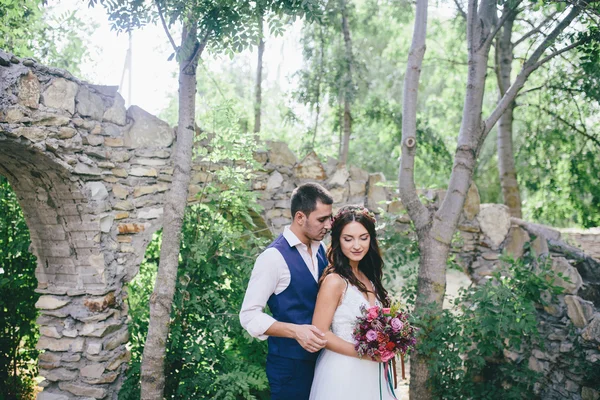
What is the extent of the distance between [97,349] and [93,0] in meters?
2.86

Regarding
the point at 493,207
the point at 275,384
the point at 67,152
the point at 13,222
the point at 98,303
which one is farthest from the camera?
the point at 493,207

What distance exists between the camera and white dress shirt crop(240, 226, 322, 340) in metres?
2.36

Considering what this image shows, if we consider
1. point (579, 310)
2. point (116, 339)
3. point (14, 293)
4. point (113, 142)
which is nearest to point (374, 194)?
point (579, 310)

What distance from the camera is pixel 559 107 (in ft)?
27.8

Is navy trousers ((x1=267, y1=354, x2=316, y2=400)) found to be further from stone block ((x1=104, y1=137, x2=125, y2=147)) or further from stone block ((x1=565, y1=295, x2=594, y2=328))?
stone block ((x1=565, y1=295, x2=594, y2=328))

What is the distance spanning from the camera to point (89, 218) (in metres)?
4.06

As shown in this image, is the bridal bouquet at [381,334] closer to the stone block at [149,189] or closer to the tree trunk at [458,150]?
the tree trunk at [458,150]

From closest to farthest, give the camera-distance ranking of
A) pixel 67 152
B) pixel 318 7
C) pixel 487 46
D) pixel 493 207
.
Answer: pixel 318 7 < pixel 67 152 < pixel 487 46 < pixel 493 207

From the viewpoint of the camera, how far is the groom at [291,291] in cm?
243

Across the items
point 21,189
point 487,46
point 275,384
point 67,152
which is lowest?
point 275,384

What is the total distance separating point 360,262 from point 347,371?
24.6 inches

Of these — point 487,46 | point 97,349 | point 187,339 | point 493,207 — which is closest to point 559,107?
point 493,207

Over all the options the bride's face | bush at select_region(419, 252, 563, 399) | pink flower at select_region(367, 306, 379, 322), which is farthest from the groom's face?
bush at select_region(419, 252, 563, 399)

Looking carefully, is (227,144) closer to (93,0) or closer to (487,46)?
(93,0)
